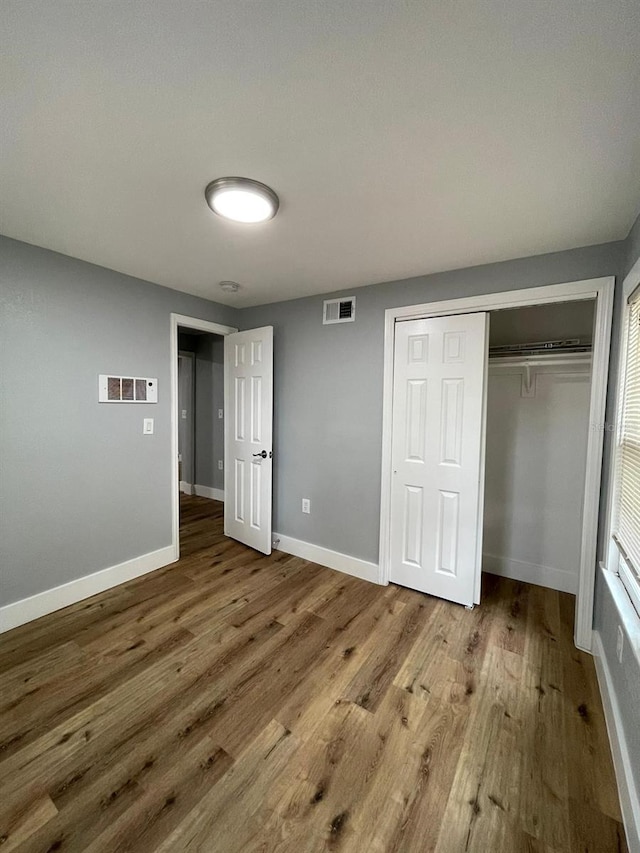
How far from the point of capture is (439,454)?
2480 millimetres

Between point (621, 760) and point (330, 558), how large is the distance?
200cm

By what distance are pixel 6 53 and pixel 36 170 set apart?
56cm

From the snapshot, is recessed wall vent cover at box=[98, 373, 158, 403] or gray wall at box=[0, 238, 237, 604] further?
recessed wall vent cover at box=[98, 373, 158, 403]

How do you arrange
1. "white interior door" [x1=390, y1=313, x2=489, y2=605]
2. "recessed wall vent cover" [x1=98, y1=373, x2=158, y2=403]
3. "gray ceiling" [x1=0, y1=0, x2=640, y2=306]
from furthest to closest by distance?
1. "recessed wall vent cover" [x1=98, y1=373, x2=158, y2=403]
2. "white interior door" [x1=390, y1=313, x2=489, y2=605]
3. "gray ceiling" [x1=0, y1=0, x2=640, y2=306]

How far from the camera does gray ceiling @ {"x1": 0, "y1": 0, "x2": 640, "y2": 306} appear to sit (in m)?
0.84

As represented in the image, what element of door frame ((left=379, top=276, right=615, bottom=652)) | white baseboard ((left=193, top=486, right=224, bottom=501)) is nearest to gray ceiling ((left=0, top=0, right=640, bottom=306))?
door frame ((left=379, top=276, right=615, bottom=652))

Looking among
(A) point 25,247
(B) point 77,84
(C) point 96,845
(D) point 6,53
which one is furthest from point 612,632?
(A) point 25,247

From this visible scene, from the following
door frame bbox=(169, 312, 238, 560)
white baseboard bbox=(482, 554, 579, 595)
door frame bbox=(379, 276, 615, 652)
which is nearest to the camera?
door frame bbox=(379, 276, 615, 652)

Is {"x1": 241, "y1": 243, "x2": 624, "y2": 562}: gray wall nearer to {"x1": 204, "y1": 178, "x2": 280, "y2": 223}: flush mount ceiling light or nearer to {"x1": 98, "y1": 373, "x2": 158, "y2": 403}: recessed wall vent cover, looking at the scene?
{"x1": 98, "y1": 373, "x2": 158, "y2": 403}: recessed wall vent cover

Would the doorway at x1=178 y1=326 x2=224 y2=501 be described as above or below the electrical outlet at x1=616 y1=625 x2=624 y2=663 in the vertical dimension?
above

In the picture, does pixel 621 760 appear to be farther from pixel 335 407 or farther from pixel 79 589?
pixel 79 589

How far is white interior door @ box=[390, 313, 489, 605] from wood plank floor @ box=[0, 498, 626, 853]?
0.29 meters

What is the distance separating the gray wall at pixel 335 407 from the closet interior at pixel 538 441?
79 cm

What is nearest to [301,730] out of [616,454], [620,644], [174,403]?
[620,644]
